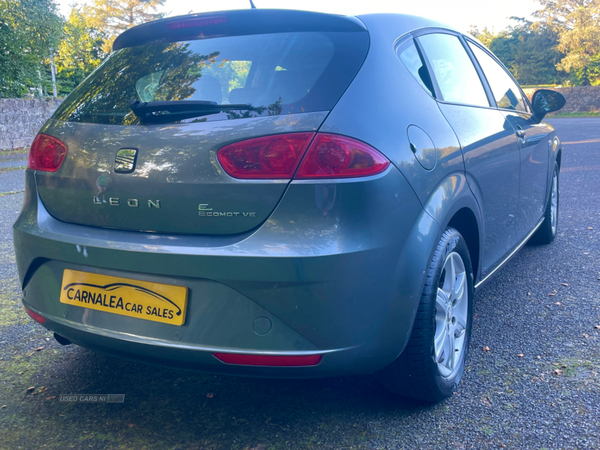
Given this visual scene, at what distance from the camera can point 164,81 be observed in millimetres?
2197

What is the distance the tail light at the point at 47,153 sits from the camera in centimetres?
220

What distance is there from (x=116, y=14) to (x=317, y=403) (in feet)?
173

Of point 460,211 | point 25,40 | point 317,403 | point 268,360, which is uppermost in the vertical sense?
point 460,211

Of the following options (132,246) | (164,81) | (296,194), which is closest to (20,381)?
(132,246)

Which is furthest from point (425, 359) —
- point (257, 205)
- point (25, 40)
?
point (25, 40)

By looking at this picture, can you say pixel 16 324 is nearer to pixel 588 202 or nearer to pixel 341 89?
pixel 341 89

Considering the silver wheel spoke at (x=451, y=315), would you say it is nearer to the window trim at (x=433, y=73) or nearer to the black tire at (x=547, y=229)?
the window trim at (x=433, y=73)

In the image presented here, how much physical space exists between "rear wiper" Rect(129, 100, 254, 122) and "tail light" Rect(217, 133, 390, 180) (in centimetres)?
18

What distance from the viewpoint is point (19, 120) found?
1585 centimetres

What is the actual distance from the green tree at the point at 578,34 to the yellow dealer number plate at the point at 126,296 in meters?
48.9

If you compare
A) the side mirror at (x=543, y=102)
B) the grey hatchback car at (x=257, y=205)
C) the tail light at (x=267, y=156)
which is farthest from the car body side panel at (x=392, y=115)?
the side mirror at (x=543, y=102)

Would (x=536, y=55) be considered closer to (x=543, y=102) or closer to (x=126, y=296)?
(x=543, y=102)

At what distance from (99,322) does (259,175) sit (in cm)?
81

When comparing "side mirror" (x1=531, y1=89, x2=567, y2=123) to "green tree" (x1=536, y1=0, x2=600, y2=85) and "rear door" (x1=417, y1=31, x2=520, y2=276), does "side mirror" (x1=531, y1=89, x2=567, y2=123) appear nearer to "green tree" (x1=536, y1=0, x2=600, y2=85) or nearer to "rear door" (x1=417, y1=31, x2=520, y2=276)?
"rear door" (x1=417, y1=31, x2=520, y2=276)
